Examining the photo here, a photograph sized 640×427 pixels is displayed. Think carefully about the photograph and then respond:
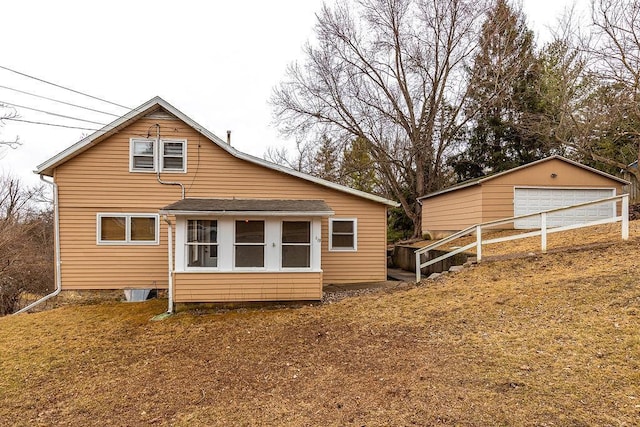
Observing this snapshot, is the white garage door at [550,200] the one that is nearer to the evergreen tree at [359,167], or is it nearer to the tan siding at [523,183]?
the tan siding at [523,183]

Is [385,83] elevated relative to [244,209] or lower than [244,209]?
elevated

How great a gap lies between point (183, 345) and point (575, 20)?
857 inches

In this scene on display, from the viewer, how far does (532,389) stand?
3.95m

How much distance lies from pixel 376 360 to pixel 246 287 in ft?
15.1

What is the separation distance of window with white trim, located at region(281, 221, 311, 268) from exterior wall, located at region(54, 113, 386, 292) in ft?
7.55

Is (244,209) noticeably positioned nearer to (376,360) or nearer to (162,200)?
(162,200)

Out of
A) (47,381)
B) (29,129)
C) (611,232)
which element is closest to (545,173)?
(611,232)

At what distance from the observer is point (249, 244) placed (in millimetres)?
9148

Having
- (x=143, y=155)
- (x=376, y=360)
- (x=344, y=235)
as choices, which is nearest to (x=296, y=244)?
(x=344, y=235)

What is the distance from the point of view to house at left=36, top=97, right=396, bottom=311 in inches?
419

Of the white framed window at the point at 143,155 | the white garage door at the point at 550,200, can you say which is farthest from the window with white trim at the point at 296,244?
the white garage door at the point at 550,200

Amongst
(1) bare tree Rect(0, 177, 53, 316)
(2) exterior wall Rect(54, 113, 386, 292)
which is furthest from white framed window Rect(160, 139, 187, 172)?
(1) bare tree Rect(0, 177, 53, 316)

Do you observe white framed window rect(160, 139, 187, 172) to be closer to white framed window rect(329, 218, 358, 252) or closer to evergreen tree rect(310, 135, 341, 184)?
white framed window rect(329, 218, 358, 252)

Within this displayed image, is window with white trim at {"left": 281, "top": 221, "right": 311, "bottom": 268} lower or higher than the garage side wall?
lower
